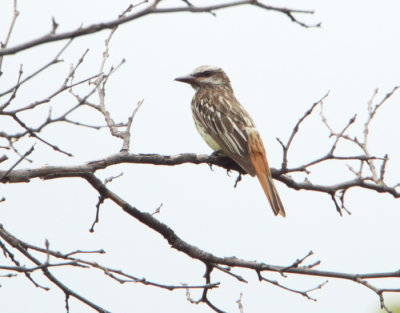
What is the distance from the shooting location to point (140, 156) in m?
5.34

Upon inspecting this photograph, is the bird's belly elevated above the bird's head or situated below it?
below

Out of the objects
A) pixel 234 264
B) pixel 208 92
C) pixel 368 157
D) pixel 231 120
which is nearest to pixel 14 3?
pixel 234 264

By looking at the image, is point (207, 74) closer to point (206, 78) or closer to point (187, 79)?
point (206, 78)

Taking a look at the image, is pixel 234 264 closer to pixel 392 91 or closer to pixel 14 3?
pixel 392 91

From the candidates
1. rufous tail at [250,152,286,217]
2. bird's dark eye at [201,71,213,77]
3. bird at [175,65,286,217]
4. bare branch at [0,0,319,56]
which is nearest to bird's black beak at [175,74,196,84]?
bird at [175,65,286,217]

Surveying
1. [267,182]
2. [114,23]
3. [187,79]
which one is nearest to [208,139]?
[267,182]

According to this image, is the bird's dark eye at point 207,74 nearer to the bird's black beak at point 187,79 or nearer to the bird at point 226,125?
the bird at point 226,125

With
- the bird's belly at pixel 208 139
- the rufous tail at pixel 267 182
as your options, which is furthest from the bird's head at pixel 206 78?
the rufous tail at pixel 267 182

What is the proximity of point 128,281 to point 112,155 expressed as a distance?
1025 millimetres

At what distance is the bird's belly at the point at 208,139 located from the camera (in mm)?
7988

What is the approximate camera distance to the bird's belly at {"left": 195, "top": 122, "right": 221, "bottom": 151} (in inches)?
314

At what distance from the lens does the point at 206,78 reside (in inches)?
381

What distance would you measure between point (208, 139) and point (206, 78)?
5.43ft

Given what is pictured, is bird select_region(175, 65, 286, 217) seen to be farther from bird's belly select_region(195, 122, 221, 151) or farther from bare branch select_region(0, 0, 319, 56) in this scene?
bare branch select_region(0, 0, 319, 56)
